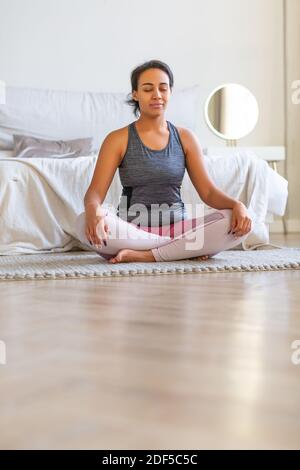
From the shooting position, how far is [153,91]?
2.32m

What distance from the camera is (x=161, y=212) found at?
237 cm

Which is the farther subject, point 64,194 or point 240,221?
point 64,194

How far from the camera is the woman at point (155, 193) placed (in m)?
2.24

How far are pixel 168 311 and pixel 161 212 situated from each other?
1.08m

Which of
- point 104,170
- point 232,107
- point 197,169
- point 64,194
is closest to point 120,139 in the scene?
point 104,170

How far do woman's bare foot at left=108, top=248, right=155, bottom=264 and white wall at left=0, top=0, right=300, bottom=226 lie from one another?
2.64 m

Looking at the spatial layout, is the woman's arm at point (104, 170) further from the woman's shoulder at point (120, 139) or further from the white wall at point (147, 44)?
the white wall at point (147, 44)

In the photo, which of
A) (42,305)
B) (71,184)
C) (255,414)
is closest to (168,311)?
(42,305)

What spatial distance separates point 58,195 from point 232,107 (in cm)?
193

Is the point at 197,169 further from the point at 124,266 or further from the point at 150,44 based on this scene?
the point at 150,44

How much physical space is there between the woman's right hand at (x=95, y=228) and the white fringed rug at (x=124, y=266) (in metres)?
0.08

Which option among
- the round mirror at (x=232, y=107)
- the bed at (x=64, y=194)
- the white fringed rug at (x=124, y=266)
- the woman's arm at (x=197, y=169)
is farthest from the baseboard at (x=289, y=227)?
the woman's arm at (x=197, y=169)

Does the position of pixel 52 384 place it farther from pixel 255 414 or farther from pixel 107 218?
pixel 107 218

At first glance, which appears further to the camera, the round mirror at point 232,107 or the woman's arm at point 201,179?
the round mirror at point 232,107
